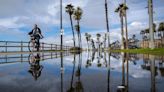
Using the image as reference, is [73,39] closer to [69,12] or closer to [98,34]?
[69,12]

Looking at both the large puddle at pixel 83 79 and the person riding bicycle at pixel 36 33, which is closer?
the large puddle at pixel 83 79

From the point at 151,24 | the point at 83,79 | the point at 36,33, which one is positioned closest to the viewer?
the point at 83,79

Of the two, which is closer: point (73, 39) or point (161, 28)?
point (73, 39)

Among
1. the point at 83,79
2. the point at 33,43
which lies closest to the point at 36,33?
the point at 33,43

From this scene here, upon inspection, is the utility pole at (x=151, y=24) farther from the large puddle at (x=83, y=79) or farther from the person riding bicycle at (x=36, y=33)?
the large puddle at (x=83, y=79)

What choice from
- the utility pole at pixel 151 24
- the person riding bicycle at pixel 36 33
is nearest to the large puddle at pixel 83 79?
the person riding bicycle at pixel 36 33

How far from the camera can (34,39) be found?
102 feet

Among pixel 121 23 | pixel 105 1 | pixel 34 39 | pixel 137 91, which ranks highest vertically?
pixel 105 1

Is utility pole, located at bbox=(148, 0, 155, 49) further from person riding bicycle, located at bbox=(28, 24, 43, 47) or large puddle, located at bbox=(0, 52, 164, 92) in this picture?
large puddle, located at bbox=(0, 52, 164, 92)

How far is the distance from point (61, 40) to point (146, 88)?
44744mm

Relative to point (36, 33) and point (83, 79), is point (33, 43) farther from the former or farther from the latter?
point (83, 79)

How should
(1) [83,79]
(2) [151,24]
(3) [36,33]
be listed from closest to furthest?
(1) [83,79], (3) [36,33], (2) [151,24]

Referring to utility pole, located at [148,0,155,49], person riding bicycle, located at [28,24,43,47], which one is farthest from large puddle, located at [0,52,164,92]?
utility pole, located at [148,0,155,49]

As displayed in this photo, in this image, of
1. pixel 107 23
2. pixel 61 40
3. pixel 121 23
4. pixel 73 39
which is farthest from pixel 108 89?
pixel 73 39
